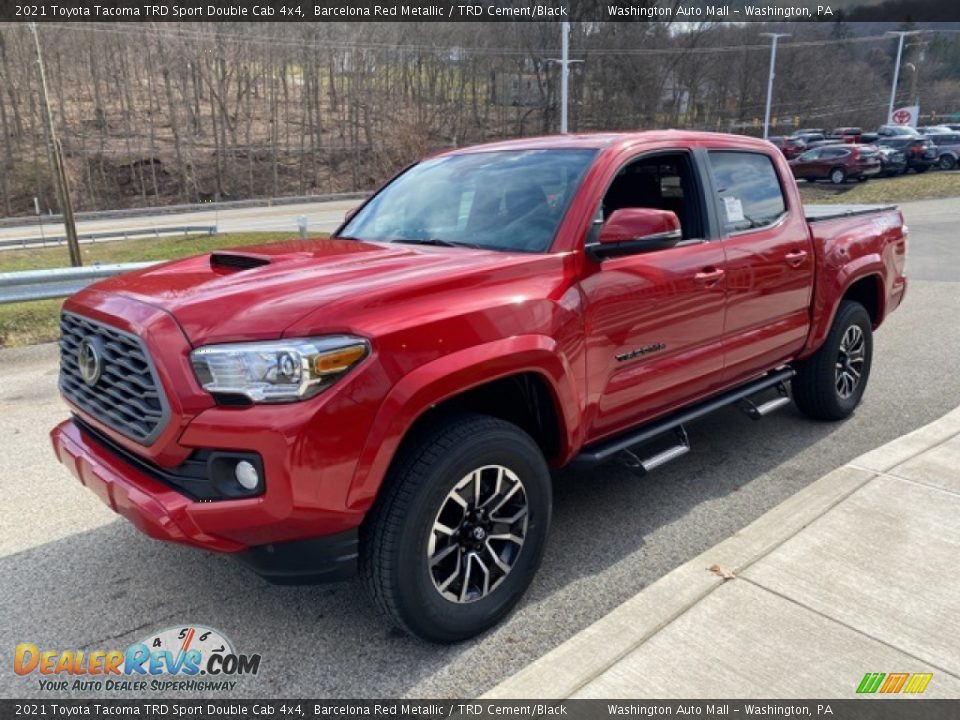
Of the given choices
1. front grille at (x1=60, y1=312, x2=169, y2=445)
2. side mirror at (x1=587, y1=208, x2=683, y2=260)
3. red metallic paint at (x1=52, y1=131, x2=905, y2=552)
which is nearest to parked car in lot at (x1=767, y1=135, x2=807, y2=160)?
red metallic paint at (x1=52, y1=131, x2=905, y2=552)

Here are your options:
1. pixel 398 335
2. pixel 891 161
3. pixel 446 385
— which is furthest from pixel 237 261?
pixel 891 161

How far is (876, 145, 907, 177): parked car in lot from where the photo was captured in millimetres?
29383

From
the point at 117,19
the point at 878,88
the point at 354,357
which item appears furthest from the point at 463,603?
the point at 878,88

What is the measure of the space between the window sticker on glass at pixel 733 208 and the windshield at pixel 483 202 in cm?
106

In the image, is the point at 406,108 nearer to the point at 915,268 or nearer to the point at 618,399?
the point at 915,268

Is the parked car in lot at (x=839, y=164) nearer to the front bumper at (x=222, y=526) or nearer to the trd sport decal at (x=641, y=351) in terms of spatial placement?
the trd sport decal at (x=641, y=351)

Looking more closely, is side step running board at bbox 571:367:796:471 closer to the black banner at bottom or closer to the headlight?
the black banner at bottom

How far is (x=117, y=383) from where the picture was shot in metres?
2.68

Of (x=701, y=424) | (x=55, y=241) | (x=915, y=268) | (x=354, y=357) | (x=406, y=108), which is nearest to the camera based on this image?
(x=354, y=357)

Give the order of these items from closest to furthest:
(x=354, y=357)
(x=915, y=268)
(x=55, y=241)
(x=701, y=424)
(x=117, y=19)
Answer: (x=354, y=357) → (x=701, y=424) → (x=915, y=268) → (x=55, y=241) → (x=117, y=19)

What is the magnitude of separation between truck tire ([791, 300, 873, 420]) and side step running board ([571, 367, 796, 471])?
0.55 m

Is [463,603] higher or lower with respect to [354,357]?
lower

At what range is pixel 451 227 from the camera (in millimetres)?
3613

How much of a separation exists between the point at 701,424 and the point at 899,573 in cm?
219
